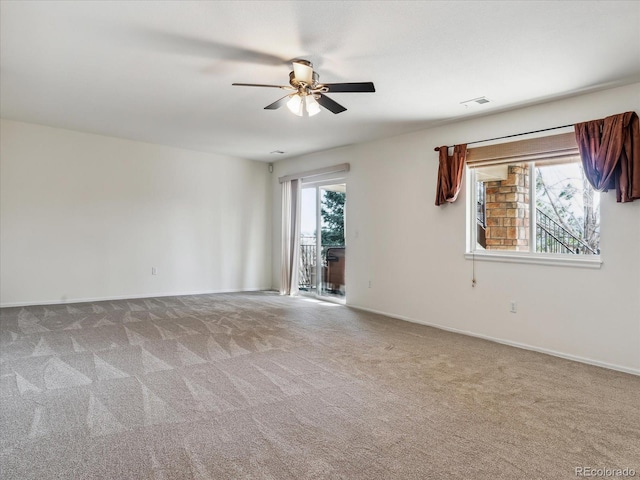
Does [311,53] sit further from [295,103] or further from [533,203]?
[533,203]

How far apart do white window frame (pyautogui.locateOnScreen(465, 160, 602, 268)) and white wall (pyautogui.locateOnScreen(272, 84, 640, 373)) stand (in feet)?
0.24

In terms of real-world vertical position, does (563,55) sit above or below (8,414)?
above

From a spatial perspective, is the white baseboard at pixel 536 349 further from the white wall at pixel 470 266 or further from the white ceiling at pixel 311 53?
the white ceiling at pixel 311 53

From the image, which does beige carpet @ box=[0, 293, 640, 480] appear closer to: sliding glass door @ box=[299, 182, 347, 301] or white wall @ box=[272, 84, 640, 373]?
white wall @ box=[272, 84, 640, 373]

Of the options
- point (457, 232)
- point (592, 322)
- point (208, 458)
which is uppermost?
point (457, 232)

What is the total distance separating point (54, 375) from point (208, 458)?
189 cm

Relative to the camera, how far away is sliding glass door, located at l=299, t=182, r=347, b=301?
675 cm

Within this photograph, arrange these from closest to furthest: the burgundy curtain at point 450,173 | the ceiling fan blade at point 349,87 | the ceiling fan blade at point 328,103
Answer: the ceiling fan blade at point 349,87, the ceiling fan blade at point 328,103, the burgundy curtain at point 450,173

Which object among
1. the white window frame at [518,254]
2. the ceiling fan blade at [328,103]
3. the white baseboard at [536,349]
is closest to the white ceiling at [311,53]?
the ceiling fan blade at [328,103]

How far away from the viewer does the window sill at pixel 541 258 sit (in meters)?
3.73

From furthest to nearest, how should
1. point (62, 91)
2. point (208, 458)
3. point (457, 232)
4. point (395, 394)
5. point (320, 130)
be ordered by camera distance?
1. point (320, 130)
2. point (457, 232)
3. point (62, 91)
4. point (395, 394)
5. point (208, 458)

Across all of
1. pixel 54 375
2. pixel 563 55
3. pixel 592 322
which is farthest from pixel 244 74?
pixel 592 322

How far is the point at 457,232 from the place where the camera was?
4.83m

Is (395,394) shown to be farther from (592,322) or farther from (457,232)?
(457,232)
